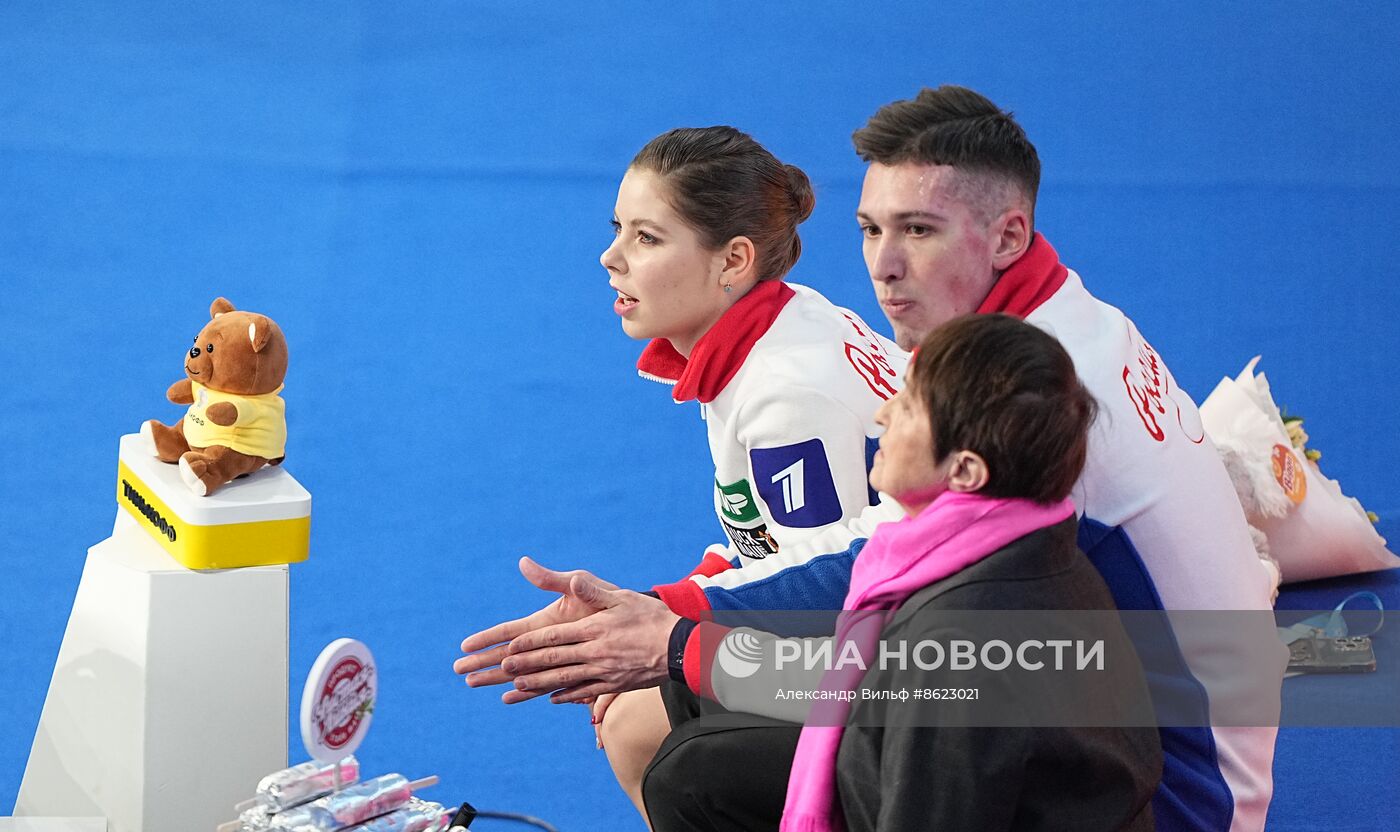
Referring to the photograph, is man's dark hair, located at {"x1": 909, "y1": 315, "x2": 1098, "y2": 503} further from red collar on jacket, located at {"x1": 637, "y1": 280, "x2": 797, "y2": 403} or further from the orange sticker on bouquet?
the orange sticker on bouquet

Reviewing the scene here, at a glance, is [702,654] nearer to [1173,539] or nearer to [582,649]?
[582,649]

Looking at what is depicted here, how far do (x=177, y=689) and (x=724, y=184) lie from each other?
1.10m

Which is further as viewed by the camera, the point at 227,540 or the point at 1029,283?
the point at 227,540

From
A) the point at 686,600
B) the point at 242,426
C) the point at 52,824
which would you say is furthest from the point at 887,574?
the point at 52,824

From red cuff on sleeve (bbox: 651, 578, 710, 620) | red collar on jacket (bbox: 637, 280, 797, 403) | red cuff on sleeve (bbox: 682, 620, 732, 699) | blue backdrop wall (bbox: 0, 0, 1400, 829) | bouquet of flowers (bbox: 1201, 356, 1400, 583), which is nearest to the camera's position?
red cuff on sleeve (bbox: 682, 620, 732, 699)

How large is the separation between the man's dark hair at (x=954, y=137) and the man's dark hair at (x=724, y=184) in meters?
0.30

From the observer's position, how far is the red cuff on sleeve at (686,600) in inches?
90.6

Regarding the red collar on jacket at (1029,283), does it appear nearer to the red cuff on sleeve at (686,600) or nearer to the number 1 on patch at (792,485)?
the number 1 on patch at (792,485)

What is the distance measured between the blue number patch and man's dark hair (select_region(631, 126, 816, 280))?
15.7 inches

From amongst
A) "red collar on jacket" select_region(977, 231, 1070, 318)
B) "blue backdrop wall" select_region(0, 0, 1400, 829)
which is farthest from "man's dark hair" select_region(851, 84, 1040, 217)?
"blue backdrop wall" select_region(0, 0, 1400, 829)

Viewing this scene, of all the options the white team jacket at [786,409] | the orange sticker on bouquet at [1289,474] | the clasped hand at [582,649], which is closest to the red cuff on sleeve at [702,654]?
the clasped hand at [582,649]

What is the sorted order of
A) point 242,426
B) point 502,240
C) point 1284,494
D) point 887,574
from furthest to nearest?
point 502,240 < point 1284,494 < point 242,426 < point 887,574

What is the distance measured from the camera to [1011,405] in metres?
1.75

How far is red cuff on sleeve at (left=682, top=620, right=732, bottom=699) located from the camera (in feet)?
7.14
